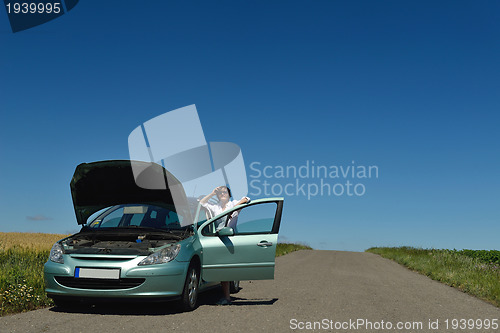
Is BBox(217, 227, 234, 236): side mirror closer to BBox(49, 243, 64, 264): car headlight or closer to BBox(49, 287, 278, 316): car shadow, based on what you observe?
BBox(49, 287, 278, 316): car shadow

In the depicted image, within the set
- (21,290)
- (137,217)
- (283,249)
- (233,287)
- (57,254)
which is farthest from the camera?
(283,249)

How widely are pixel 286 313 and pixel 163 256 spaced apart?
2027mm

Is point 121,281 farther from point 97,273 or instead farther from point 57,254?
point 57,254

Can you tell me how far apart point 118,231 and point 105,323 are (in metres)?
1.83

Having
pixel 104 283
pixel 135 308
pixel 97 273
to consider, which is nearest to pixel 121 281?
pixel 104 283

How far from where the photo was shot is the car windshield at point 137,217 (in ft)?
27.9

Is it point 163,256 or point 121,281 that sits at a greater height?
point 163,256

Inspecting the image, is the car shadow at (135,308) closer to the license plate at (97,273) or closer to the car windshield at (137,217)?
the license plate at (97,273)

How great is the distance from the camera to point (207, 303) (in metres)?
8.61

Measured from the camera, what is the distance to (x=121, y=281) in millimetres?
7078

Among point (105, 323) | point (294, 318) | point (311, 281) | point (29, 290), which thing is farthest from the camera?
point (311, 281)

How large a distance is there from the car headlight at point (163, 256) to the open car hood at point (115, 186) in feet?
3.83

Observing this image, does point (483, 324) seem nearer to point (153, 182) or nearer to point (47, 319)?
point (153, 182)

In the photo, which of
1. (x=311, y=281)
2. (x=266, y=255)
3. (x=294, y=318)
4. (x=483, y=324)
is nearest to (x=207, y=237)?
(x=266, y=255)
